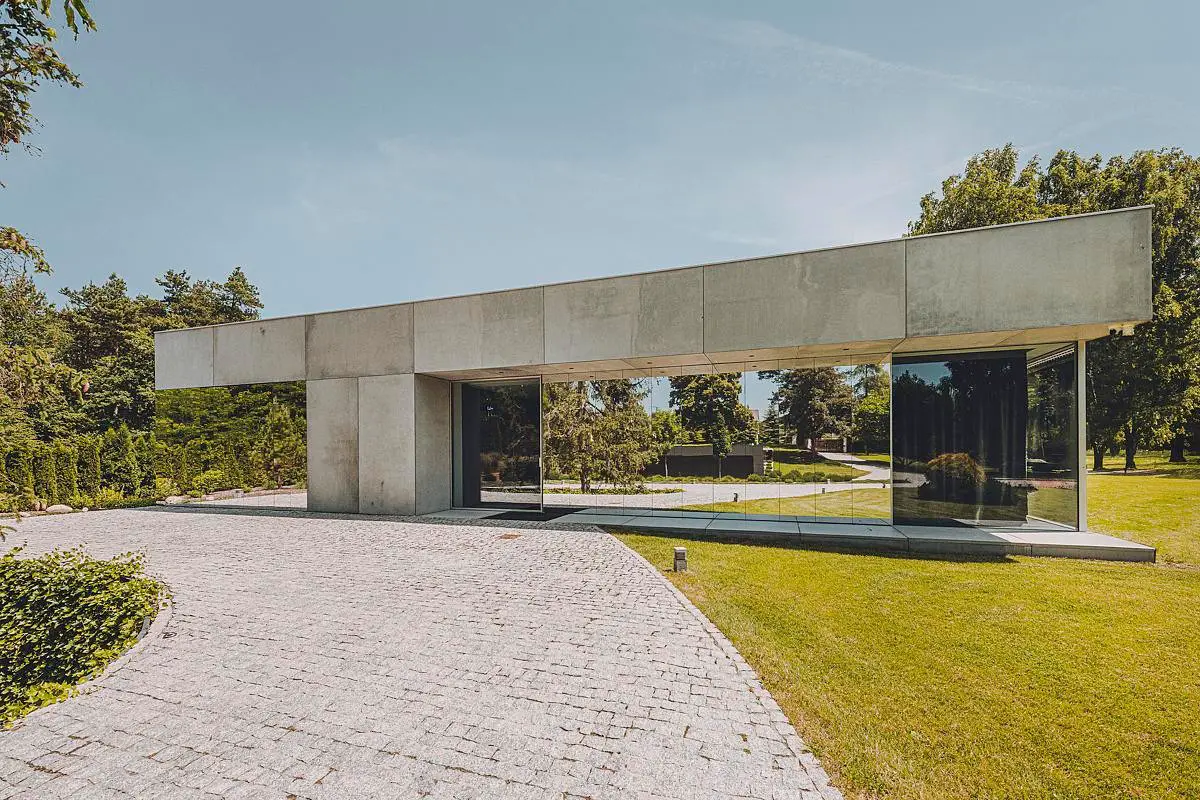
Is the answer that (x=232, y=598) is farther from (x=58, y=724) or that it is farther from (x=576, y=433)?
(x=576, y=433)

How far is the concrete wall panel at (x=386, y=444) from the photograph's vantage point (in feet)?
41.1

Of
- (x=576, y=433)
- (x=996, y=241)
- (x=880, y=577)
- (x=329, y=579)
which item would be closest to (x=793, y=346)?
(x=996, y=241)

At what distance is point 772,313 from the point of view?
966cm

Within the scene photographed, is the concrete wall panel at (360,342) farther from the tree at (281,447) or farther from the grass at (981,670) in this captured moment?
the grass at (981,670)

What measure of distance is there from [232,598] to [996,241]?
12086 millimetres

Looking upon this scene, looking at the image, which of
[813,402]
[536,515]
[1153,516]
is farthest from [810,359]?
[1153,516]

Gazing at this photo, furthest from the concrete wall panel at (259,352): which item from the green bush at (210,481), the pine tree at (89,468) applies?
the pine tree at (89,468)

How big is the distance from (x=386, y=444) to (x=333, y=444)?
1.64 m

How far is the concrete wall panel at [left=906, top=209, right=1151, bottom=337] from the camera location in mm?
7906

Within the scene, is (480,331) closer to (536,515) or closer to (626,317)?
(626,317)

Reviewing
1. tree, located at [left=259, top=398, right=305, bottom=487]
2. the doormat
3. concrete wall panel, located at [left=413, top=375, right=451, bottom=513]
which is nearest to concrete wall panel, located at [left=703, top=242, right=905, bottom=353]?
the doormat

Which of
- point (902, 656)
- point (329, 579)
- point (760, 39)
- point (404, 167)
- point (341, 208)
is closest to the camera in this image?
point (902, 656)

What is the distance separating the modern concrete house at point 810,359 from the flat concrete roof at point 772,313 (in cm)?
3

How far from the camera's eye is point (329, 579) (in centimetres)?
706
